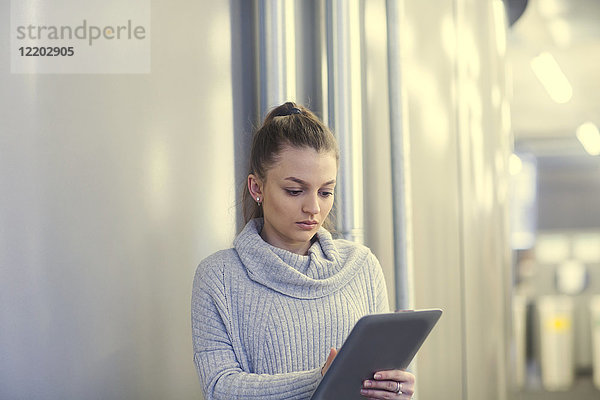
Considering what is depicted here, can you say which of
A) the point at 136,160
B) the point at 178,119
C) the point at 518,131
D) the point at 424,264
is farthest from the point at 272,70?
the point at 518,131

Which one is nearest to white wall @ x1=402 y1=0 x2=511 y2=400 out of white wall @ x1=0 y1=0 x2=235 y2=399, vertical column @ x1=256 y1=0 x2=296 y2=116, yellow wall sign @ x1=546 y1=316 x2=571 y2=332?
vertical column @ x1=256 y1=0 x2=296 y2=116

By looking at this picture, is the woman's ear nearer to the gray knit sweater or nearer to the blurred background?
the gray knit sweater

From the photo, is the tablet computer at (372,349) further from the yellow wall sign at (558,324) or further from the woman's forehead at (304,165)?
the yellow wall sign at (558,324)

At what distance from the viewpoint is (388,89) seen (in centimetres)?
203

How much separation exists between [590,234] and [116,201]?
3.01 meters

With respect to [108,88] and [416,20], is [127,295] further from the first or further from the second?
[416,20]

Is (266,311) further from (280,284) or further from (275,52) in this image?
(275,52)

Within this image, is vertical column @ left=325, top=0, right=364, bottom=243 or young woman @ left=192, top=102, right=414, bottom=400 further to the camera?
vertical column @ left=325, top=0, right=364, bottom=243

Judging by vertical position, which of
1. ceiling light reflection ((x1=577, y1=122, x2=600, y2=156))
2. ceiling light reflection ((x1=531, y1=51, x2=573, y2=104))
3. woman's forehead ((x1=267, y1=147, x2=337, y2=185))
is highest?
ceiling light reflection ((x1=531, y1=51, x2=573, y2=104))

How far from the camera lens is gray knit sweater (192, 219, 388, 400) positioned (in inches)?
51.8

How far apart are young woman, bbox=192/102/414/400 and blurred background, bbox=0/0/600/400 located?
449 millimetres

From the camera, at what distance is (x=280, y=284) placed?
136cm

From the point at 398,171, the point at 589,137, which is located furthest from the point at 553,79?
the point at 398,171

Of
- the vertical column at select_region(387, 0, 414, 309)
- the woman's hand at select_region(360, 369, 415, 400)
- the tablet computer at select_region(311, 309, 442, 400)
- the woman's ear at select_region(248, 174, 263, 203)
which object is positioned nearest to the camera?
the tablet computer at select_region(311, 309, 442, 400)
